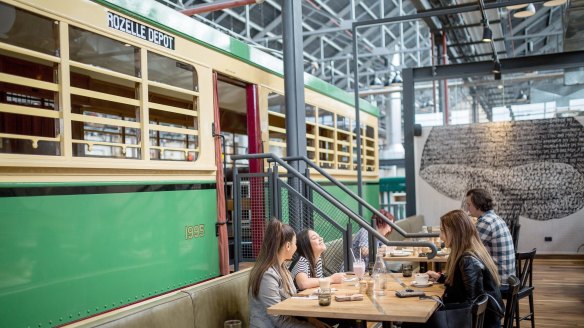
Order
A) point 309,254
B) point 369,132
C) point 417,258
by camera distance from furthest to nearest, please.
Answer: point 369,132
point 417,258
point 309,254

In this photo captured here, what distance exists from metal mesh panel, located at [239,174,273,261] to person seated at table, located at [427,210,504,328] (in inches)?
89.5

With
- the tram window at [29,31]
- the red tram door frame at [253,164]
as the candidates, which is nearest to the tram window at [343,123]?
the red tram door frame at [253,164]

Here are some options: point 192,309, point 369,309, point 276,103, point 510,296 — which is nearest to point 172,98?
point 276,103

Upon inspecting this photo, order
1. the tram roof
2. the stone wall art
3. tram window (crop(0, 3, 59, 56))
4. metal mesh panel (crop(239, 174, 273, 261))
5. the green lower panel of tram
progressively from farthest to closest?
the stone wall art
metal mesh panel (crop(239, 174, 273, 261))
the tram roof
tram window (crop(0, 3, 59, 56))
the green lower panel of tram

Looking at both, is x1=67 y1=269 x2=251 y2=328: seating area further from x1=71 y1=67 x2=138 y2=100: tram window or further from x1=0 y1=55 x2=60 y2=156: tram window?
x1=71 y1=67 x2=138 y2=100: tram window

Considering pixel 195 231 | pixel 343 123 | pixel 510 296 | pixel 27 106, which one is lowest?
pixel 510 296

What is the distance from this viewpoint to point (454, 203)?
11.0 metres

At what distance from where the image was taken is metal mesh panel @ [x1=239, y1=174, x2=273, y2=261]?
603 cm

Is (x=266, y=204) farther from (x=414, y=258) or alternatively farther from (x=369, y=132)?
(x=369, y=132)

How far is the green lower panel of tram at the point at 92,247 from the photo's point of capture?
140 inches

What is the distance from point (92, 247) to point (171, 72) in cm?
186

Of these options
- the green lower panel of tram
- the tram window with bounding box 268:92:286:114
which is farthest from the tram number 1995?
the tram window with bounding box 268:92:286:114

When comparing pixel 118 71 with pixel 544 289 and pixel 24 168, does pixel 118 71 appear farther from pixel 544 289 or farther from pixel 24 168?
pixel 544 289

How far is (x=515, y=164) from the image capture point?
34.8 feet
